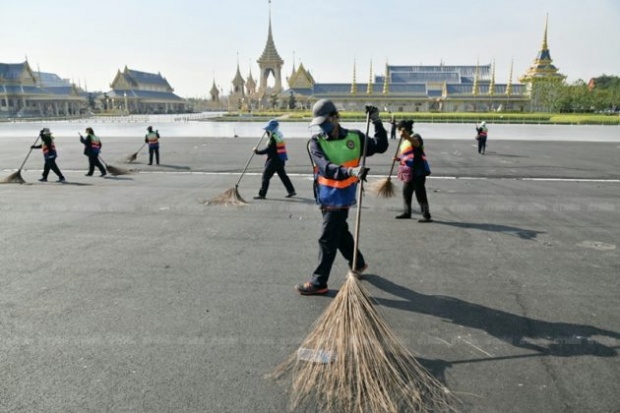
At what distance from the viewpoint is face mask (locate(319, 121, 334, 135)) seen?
13.9ft

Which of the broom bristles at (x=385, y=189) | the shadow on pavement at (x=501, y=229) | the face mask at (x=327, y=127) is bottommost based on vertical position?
the shadow on pavement at (x=501, y=229)

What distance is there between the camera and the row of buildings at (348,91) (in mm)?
76750

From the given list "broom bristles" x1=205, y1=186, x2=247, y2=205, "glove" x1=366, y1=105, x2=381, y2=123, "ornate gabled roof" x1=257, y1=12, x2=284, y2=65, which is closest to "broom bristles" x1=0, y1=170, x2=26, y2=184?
"broom bristles" x1=205, y1=186, x2=247, y2=205

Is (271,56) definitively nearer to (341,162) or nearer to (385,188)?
(385,188)

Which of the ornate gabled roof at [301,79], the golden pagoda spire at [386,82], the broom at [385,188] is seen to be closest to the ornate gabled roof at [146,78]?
the ornate gabled roof at [301,79]

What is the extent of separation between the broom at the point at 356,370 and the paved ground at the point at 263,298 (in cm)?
20

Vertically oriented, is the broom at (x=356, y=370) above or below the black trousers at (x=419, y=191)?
below

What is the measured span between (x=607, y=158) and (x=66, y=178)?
19654 millimetres

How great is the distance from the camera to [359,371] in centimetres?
298

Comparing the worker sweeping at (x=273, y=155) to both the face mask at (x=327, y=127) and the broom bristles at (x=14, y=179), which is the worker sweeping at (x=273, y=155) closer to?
the face mask at (x=327, y=127)

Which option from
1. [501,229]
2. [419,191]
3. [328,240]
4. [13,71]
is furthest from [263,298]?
[13,71]

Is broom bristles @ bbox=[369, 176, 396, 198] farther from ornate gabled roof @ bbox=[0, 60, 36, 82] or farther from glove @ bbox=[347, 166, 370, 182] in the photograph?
ornate gabled roof @ bbox=[0, 60, 36, 82]

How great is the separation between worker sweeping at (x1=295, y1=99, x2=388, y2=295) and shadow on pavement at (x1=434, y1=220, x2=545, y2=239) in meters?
3.48

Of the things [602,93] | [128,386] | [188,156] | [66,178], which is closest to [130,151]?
[188,156]
